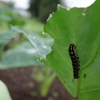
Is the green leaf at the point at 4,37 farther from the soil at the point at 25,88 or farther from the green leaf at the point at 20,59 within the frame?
the soil at the point at 25,88

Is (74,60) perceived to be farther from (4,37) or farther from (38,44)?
(4,37)

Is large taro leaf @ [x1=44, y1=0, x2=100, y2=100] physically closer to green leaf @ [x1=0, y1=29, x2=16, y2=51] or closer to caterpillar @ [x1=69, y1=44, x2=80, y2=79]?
caterpillar @ [x1=69, y1=44, x2=80, y2=79]

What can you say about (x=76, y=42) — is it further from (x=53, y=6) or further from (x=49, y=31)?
(x=53, y=6)

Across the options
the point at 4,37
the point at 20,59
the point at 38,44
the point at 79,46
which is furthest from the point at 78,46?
the point at 20,59

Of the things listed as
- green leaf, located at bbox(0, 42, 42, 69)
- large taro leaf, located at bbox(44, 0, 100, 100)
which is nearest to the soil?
green leaf, located at bbox(0, 42, 42, 69)

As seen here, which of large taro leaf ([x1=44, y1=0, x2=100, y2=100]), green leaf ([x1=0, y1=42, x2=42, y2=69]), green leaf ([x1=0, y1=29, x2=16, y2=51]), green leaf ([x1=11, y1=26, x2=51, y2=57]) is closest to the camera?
large taro leaf ([x1=44, y1=0, x2=100, y2=100])

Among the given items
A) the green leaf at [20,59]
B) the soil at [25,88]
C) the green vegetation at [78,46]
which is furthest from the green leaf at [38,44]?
the soil at [25,88]

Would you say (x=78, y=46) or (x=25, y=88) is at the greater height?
(x=78, y=46)
